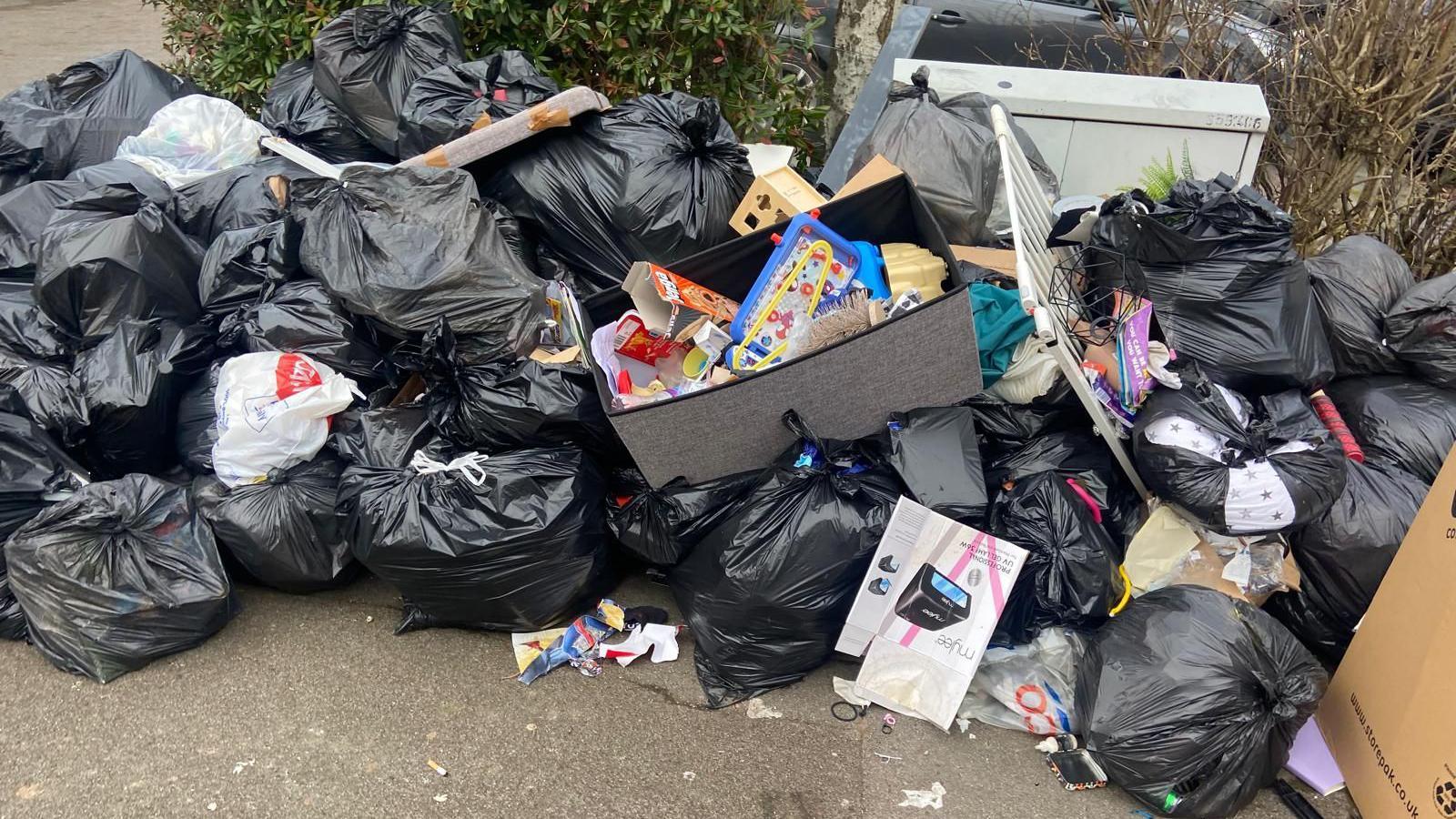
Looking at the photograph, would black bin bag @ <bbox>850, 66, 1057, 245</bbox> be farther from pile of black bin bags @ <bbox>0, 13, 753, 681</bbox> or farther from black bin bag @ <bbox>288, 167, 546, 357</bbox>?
black bin bag @ <bbox>288, 167, 546, 357</bbox>

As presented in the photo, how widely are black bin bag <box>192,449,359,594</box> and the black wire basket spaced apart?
1.96 meters

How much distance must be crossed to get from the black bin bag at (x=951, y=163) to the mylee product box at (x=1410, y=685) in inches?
55.3

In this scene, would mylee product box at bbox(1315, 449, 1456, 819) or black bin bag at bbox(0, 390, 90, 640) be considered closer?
mylee product box at bbox(1315, 449, 1456, 819)

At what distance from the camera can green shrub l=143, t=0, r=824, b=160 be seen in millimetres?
3500

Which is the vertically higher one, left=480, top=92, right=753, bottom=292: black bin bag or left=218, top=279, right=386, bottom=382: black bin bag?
left=480, top=92, right=753, bottom=292: black bin bag

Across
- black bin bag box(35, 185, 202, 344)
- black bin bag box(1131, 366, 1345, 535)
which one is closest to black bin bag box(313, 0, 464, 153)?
black bin bag box(35, 185, 202, 344)

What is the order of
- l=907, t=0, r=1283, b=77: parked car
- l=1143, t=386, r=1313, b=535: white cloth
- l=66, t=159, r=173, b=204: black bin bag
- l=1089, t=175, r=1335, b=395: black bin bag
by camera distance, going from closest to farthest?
l=1143, t=386, r=1313, b=535: white cloth
l=1089, t=175, r=1335, b=395: black bin bag
l=66, t=159, r=173, b=204: black bin bag
l=907, t=0, r=1283, b=77: parked car

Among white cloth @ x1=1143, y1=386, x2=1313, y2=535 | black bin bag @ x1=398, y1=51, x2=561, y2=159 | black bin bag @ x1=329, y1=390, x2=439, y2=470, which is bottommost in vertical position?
black bin bag @ x1=329, y1=390, x2=439, y2=470

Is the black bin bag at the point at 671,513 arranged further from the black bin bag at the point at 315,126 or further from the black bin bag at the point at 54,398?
the black bin bag at the point at 315,126

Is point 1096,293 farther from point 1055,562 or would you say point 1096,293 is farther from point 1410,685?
point 1410,685

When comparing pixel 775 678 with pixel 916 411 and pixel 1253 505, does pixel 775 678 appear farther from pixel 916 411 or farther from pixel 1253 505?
pixel 1253 505

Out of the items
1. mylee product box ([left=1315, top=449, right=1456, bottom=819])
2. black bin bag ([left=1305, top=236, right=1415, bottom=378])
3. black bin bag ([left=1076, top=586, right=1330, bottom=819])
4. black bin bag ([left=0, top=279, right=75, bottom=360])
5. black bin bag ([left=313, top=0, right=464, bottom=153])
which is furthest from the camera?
black bin bag ([left=313, top=0, right=464, bottom=153])

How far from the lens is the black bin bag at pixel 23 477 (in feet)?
8.48

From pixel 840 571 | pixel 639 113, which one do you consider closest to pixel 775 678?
pixel 840 571
